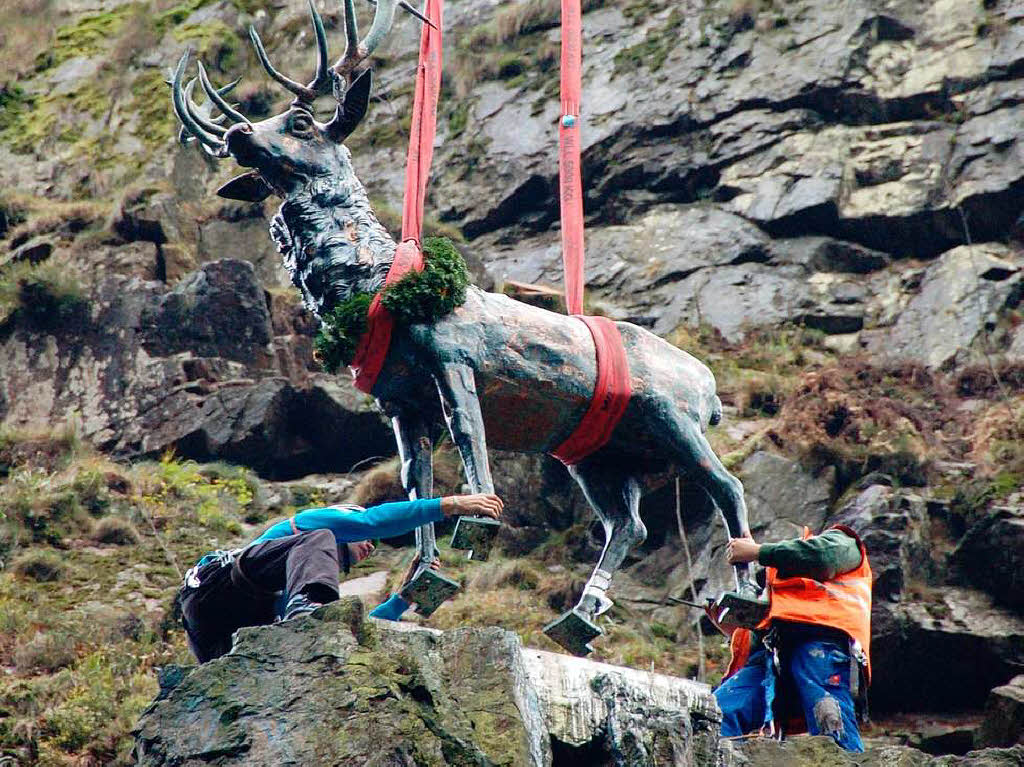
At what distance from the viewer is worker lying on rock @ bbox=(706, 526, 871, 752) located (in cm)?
762

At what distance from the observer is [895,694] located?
10039 mm

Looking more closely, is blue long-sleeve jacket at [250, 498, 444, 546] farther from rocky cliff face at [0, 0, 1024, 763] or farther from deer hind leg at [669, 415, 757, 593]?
rocky cliff face at [0, 0, 1024, 763]

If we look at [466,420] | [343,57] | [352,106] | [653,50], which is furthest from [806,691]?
[653,50]

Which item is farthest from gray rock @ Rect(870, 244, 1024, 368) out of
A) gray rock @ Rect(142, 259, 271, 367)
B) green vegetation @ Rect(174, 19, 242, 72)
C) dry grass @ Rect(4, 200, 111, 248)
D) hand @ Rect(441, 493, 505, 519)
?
green vegetation @ Rect(174, 19, 242, 72)

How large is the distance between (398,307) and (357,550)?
4.52 ft

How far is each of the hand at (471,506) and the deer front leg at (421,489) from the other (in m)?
0.40

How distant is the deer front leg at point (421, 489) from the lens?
7.56 metres

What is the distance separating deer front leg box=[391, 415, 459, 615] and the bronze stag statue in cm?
1

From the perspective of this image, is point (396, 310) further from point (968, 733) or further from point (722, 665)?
point (968, 733)

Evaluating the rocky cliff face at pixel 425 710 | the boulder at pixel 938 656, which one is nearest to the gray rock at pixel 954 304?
the boulder at pixel 938 656

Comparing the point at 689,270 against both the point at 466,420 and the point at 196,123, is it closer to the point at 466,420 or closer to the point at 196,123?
the point at 196,123

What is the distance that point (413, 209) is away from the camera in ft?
28.2

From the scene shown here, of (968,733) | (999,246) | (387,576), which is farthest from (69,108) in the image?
(968,733)

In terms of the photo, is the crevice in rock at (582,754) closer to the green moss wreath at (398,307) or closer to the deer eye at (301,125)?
the green moss wreath at (398,307)
